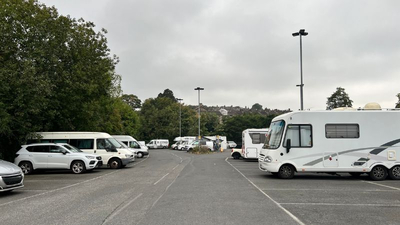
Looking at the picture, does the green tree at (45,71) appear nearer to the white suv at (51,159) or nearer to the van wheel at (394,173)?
the white suv at (51,159)

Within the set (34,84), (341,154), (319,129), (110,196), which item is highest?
(34,84)

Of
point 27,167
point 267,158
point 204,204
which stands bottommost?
point 204,204

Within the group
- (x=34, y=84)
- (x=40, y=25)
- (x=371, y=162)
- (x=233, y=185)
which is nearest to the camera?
(x=233, y=185)

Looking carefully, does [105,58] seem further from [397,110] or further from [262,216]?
[262,216]

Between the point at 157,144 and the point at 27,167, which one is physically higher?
the point at 157,144

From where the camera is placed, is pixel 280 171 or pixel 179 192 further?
pixel 280 171

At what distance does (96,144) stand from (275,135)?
12.6 metres

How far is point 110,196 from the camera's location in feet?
35.7

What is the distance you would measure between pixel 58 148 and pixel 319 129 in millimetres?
14126

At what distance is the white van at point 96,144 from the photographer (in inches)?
907

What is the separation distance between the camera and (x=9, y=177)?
11.2m

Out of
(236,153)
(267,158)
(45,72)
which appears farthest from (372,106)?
(45,72)

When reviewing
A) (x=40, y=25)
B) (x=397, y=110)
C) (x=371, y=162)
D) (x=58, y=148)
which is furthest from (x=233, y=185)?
(x=40, y=25)

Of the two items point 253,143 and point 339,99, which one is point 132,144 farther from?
point 339,99
